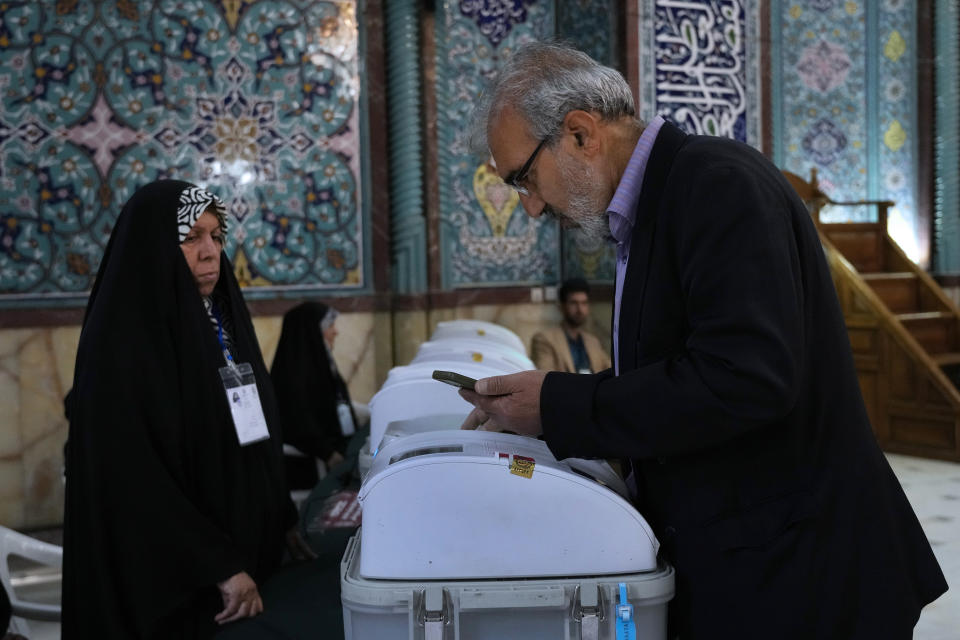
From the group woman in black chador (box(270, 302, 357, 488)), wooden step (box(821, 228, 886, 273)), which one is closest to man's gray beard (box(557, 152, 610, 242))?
woman in black chador (box(270, 302, 357, 488))

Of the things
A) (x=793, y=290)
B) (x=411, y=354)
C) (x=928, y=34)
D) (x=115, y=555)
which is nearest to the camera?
(x=793, y=290)

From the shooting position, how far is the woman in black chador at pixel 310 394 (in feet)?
13.5

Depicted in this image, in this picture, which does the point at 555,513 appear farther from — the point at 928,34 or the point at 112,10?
the point at 928,34

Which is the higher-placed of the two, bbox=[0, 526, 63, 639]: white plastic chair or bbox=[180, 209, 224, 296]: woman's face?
bbox=[180, 209, 224, 296]: woman's face

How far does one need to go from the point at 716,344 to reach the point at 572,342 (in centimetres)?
438

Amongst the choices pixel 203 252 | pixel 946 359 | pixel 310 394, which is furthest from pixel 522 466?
pixel 946 359

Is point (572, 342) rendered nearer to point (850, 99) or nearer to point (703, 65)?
point (703, 65)

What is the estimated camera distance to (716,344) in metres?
1.11

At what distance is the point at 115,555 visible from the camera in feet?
5.65

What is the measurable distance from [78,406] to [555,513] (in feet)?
3.49

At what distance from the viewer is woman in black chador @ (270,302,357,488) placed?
4.11 metres

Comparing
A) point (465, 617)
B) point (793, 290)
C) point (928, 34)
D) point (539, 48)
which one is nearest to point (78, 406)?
point (465, 617)

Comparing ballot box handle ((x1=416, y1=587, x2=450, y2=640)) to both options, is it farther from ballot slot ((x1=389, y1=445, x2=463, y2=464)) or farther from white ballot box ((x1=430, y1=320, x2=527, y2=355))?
white ballot box ((x1=430, y1=320, x2=527, y2=355))

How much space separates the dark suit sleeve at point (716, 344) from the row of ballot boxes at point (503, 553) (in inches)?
3.5
